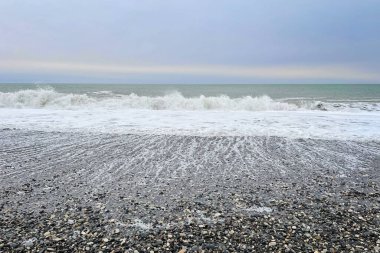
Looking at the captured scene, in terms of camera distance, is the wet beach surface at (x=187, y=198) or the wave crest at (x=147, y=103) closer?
the wet beach surface at (x=187, y=198)

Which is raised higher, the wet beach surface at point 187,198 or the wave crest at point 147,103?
the wave crest at point 147,103

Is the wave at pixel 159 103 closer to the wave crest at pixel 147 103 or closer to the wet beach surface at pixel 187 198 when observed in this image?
the wave crest at pixel 147 103

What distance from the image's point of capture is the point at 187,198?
440 centimetres

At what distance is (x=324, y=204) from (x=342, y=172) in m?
1.98

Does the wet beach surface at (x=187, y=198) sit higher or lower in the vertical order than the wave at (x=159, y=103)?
lower

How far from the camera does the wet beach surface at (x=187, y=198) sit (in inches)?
125

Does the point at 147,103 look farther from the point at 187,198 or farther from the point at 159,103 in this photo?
the point at 187,198

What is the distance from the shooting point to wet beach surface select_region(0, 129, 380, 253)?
3166 mm

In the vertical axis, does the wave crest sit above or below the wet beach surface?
above

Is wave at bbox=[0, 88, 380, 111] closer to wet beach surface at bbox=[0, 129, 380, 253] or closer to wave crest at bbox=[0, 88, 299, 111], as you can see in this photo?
wave crest at bbox=[0, 88, 299, 111]

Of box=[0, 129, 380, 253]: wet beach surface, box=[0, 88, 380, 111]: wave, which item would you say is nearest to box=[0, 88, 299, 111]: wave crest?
box=[0, 88, 380, 111]: wave

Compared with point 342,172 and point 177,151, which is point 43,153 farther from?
point 342,172

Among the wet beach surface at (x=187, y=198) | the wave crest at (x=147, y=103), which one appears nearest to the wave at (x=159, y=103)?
the wave crest at (x=147, y=103)

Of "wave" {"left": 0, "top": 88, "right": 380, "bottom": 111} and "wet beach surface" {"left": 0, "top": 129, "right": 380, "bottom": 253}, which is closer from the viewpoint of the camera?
"wet beach surface" {"left": 0, "top": 129, "right": 380, "bottom": 253}
